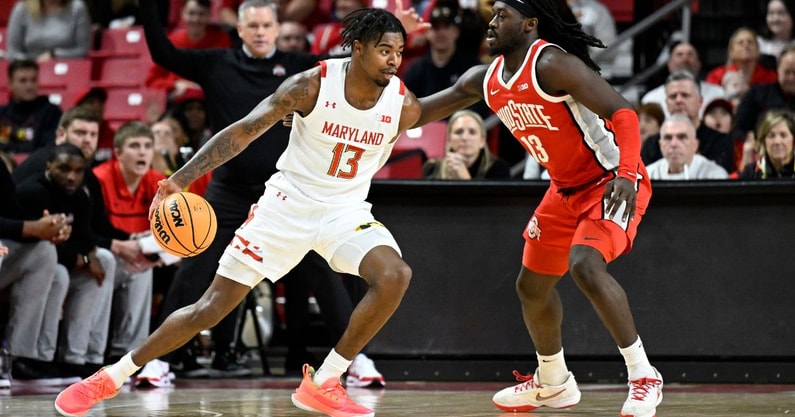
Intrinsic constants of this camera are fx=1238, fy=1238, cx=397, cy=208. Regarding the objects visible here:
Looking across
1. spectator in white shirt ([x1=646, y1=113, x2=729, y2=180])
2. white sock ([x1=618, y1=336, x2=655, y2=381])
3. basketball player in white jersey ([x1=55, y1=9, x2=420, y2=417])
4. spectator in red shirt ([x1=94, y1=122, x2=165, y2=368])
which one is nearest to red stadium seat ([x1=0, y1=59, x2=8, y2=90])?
spectator in red shirt ([x1=94, y1=122, x2=165, y2=368])

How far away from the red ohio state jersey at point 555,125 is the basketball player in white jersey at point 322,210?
50 centimetres

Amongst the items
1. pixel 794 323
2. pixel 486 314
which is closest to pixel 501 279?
pixel 486 314

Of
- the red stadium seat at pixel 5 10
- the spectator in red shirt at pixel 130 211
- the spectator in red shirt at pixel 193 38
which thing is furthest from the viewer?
the red stadium seat at pixel 5 10

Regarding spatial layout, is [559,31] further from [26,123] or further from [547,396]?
[26,123]

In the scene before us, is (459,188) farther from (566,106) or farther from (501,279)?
(566,106)

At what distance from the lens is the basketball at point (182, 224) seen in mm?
5336

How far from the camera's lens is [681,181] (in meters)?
7.47

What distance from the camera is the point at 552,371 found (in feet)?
19.7

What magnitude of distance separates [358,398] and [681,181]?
2422mm

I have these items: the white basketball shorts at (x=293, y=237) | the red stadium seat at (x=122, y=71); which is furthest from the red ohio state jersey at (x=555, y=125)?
the red stadium seat at (x=122, y=71)

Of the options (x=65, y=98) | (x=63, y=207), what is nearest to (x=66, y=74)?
(x=65, y=98)

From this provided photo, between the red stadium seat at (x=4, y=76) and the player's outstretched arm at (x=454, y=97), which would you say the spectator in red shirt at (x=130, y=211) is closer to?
the player's outstretched arm at (x=454, y=97)

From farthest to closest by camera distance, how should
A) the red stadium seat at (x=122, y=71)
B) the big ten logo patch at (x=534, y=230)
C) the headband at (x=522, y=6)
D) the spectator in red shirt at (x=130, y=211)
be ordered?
the red stadium seat at (x=122, y=71), the spectator in red shirt at (x=130, y=211), the big ten logo patch at (x=534, y=230), the headband at (x=522, y=6)

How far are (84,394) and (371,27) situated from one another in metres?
2.05
